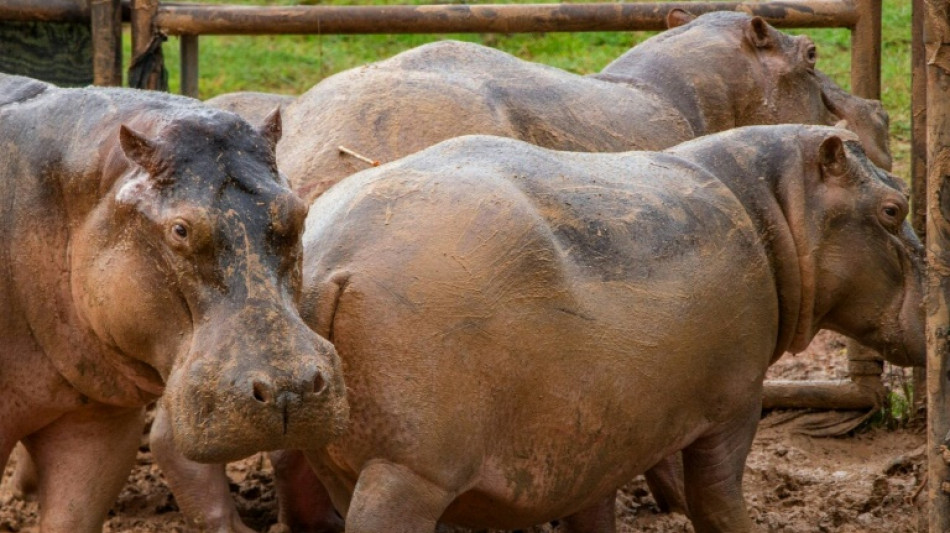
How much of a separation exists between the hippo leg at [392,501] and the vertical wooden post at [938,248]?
1.26 metres

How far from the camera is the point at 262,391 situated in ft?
9.30

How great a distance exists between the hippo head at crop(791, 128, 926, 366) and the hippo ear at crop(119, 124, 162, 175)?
1898 mm

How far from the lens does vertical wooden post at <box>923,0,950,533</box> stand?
3.56m

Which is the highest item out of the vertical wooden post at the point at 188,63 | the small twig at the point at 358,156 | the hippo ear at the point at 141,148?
the hippo ear at the point at 141,148

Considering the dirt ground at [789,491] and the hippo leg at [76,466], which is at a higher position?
the hippo leg at [76,466]

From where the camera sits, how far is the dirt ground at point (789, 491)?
4.85 metres

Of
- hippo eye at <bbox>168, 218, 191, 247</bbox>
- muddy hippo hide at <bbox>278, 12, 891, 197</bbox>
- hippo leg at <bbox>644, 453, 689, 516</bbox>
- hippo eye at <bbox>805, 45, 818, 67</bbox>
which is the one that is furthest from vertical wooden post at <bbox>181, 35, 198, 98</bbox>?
hippo eye at <bbox>168, 218, 191, 247</bbox>

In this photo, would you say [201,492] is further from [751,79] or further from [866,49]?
[866,49]

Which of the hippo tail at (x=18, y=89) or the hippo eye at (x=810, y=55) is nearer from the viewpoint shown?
the hippo tail at (x=18, y=89)

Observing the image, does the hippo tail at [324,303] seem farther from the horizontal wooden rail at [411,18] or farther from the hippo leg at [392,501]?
the horizontal wooden rail at [411,18]

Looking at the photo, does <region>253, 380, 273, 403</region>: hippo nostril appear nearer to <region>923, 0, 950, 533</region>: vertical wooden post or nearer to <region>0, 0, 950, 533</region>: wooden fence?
<region>923, 0, 950, 533</region>: vertical wooden post

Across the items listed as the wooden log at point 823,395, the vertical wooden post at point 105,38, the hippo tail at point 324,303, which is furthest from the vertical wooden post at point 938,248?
the vertical wooden post at point 105,38

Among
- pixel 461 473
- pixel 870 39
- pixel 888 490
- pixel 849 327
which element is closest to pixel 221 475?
pixel 461 473

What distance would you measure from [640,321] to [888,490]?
1.95m
